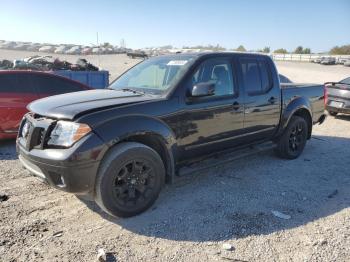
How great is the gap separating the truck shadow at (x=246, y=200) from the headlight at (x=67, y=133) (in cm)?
104

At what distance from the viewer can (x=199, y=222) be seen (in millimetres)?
3992

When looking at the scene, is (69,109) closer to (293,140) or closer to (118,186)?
(118,186)

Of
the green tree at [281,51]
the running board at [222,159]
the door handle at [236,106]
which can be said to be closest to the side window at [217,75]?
the door handle at [236,106]

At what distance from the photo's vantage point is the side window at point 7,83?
6766 mm

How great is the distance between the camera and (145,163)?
4047mm

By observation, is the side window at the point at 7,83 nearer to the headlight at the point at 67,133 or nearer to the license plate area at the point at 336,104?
the headlight at the point at 67,133

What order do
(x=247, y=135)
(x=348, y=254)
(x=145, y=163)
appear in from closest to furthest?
(x=348, y=254), (x=145, y=163), (x=247, y=135)

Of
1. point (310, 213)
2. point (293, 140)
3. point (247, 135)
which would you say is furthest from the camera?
point (293, 140)

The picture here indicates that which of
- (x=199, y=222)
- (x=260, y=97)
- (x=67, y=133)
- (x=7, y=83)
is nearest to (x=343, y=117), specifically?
(x=260, y=97)

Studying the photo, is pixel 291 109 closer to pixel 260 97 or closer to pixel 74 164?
pixel 260 97

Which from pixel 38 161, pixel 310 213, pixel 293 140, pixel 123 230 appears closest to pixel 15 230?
pixel 38 161

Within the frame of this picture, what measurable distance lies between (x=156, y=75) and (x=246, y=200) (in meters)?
A: 2.06

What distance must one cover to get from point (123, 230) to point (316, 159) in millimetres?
4205

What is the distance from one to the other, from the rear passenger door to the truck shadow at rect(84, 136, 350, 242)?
2.32ft
